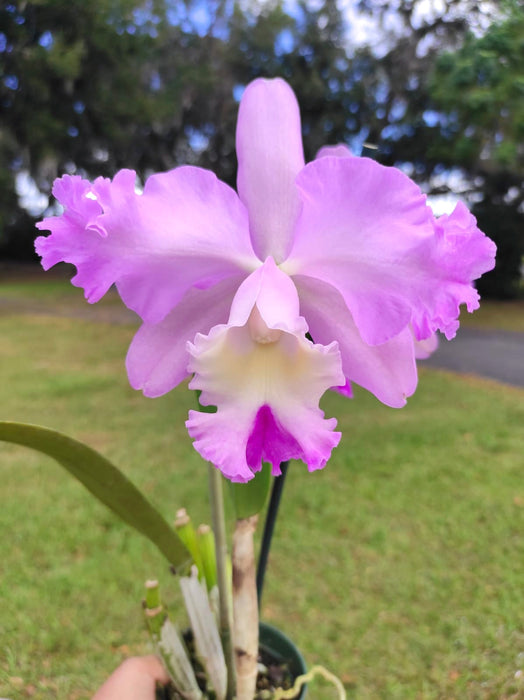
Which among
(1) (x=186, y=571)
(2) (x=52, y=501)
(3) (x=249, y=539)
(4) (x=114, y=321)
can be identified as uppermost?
(3) (x=249, y=539)

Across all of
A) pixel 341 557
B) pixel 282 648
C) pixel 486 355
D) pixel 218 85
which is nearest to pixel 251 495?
pixel 282 648

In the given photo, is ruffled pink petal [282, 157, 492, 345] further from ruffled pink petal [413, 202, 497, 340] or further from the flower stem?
the flower stem

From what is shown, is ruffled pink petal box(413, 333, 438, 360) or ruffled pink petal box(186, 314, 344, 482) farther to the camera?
ruffled pink petal box(413, 333, 438, 360)

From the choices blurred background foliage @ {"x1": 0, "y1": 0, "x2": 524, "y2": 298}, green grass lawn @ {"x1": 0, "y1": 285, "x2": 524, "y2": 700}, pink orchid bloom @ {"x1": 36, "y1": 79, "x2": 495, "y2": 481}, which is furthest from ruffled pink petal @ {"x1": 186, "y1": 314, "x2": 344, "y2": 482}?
blurred background foliage @ {"x1": 0, "y1": 0, "x2": 524, "y2": 298}

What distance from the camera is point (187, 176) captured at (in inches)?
19.2

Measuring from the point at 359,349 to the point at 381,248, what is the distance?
10cm

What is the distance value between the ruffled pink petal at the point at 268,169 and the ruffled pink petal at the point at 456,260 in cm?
14

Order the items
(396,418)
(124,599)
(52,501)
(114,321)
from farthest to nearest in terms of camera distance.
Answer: (114,321), (396,418), (52,501), (124,599)

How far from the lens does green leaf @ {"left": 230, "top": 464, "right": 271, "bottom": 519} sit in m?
0.62

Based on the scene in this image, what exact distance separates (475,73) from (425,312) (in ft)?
20.8

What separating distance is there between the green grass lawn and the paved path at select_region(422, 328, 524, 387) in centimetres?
117

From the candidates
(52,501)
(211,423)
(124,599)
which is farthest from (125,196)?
(52,501)

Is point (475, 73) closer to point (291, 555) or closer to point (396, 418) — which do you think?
point (396, 418)

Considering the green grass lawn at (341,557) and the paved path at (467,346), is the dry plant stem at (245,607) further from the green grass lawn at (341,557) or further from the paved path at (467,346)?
the paved path at (467,346)
